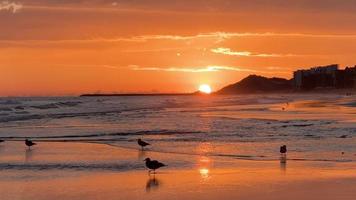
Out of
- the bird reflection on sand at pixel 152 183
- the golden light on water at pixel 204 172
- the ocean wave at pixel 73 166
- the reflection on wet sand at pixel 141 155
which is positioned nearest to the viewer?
the bird reflection on sand at pixel 152 183

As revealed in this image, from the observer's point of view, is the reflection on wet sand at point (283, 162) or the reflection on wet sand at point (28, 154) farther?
the reflection on wet sand at point (28, 154)

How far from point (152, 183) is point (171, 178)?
2.72 ft

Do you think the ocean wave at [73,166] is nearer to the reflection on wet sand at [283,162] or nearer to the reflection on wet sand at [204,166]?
the reflection on wet sand at [204,166]

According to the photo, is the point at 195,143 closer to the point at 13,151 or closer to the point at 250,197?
the point at 13,151

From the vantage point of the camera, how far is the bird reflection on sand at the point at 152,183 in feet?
41.1

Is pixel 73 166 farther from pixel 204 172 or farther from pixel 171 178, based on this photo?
pixel 204 172

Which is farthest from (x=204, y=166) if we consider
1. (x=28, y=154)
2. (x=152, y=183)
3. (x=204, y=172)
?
(x=28, y=154)

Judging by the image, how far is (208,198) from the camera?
11.2 metres

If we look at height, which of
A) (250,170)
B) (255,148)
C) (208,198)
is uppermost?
(255,148)

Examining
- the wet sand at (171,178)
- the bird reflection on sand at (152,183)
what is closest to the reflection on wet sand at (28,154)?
the wet sand at (171,178)

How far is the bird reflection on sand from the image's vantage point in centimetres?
1254

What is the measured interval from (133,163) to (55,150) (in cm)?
469

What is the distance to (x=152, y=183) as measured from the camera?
43.2ft

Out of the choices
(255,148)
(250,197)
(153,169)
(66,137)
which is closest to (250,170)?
(153,169)
